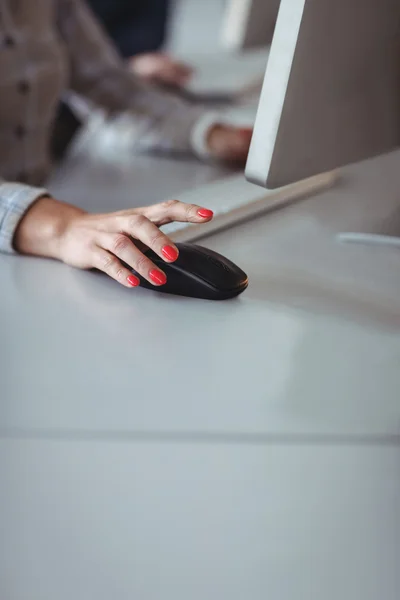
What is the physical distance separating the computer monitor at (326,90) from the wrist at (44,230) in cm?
22

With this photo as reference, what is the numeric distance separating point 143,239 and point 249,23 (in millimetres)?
664

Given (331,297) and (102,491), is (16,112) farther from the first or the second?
(102,491)

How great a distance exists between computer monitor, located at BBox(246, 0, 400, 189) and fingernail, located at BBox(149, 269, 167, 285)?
0.11m

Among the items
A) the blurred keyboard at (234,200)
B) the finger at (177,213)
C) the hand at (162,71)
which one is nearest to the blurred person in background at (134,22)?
the hand at (162,71)

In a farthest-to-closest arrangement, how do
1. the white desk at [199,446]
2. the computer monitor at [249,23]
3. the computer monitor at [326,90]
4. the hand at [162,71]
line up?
the hand at [162,71] < the computer monitor at [249,23] < the computer monitor at [326,90] < the white desk at [199,446]

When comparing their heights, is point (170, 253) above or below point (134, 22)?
below

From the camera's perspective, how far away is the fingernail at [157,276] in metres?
0.66

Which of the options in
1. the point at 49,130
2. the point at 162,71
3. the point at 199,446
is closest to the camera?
the point at 199,446

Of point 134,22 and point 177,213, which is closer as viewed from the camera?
point 177,213

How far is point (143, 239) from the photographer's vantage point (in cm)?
69

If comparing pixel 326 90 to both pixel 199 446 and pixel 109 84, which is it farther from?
pixel 109 84

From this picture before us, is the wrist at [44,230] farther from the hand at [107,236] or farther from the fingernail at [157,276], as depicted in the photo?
the fingernail at [157,276]

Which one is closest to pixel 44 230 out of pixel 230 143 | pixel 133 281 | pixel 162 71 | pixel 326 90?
pixel 133 281

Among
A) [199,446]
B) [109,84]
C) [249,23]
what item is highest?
[249,23]
